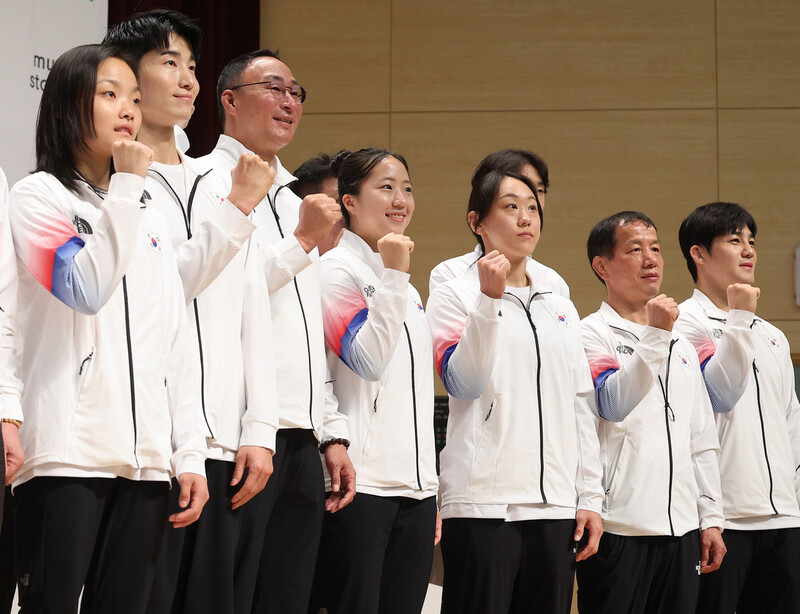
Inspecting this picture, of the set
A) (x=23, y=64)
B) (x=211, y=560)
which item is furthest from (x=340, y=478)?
(x=23, y=64)

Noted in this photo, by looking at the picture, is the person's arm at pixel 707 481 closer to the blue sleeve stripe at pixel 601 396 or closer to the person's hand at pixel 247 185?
the blue sleeve stripe at pixel 601 396

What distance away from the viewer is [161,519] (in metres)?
1.77

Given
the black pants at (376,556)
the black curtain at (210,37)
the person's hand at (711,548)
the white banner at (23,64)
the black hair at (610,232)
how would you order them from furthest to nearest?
the black curtain at (210,37), the white banner at (23,64), the black hair at (610,232), the person's hand at (711,548), the black pants at (376,556)

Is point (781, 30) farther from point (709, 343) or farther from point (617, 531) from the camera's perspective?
point (617, 531)

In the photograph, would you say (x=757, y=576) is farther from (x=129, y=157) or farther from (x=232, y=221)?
(x=129, y=157)

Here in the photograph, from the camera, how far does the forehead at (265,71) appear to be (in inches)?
101

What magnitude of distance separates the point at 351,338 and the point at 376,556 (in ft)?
1.67

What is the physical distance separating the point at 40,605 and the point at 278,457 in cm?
66

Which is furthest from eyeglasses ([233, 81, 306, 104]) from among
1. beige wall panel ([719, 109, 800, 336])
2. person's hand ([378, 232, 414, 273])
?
beige wall panel ([719, 109, 800, 336])

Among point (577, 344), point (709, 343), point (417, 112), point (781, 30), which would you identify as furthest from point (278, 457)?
point (781, 30)

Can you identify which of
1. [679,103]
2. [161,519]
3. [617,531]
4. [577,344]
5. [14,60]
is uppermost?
[679,103]

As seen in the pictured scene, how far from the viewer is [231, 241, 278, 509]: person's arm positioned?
201cm

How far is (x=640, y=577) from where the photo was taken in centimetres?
284

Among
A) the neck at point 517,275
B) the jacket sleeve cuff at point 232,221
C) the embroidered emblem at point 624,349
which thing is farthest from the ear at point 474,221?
the jacket sleeve cuff at point 232,221
